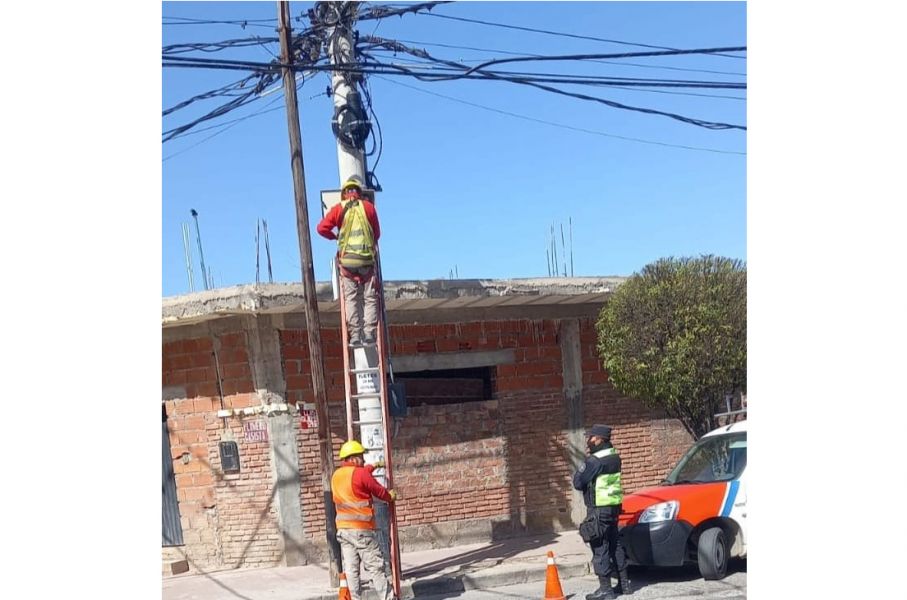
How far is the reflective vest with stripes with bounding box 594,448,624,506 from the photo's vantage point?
985 centimetres

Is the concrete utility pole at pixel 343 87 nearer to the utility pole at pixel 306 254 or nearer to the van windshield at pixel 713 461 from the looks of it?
the utility pole at pixel 306 254

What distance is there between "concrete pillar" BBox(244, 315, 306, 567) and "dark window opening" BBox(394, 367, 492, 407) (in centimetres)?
164

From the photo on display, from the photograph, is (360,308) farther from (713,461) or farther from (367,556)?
(713,461)

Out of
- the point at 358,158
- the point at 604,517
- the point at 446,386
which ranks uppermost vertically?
the point at 358,158

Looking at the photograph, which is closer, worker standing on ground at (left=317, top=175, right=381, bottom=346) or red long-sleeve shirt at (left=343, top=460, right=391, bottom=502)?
red long-sleeve shirt at (left=343, top=460, right=391, bottom=502)

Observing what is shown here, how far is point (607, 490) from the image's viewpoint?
9.88m

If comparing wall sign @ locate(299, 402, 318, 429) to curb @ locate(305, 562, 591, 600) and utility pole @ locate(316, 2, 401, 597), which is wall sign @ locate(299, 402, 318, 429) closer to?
utility pole @ locate(316, 2, 401, 597)

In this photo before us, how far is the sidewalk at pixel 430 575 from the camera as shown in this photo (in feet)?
35.7

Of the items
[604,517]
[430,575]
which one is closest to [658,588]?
[604,517]

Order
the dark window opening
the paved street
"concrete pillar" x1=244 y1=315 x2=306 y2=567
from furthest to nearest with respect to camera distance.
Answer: the dark window opening < "concrete pillar" x1=244 y1=315 x2=306 y2=567 < the paved street

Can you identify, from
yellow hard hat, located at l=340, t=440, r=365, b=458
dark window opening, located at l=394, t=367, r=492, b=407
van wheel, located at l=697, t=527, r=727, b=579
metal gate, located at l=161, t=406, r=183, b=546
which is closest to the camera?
yellow hard hat, located at l=340, t=440, r=365, b=458

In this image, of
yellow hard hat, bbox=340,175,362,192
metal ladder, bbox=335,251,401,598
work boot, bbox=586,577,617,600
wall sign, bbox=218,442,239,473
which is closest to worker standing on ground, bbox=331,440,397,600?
metal ladder, bbox=335,251,401,598

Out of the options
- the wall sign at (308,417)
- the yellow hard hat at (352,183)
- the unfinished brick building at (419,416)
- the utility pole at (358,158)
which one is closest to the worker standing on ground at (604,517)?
the utility pole at (358,158)

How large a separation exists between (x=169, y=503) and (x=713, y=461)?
22.3 feet
